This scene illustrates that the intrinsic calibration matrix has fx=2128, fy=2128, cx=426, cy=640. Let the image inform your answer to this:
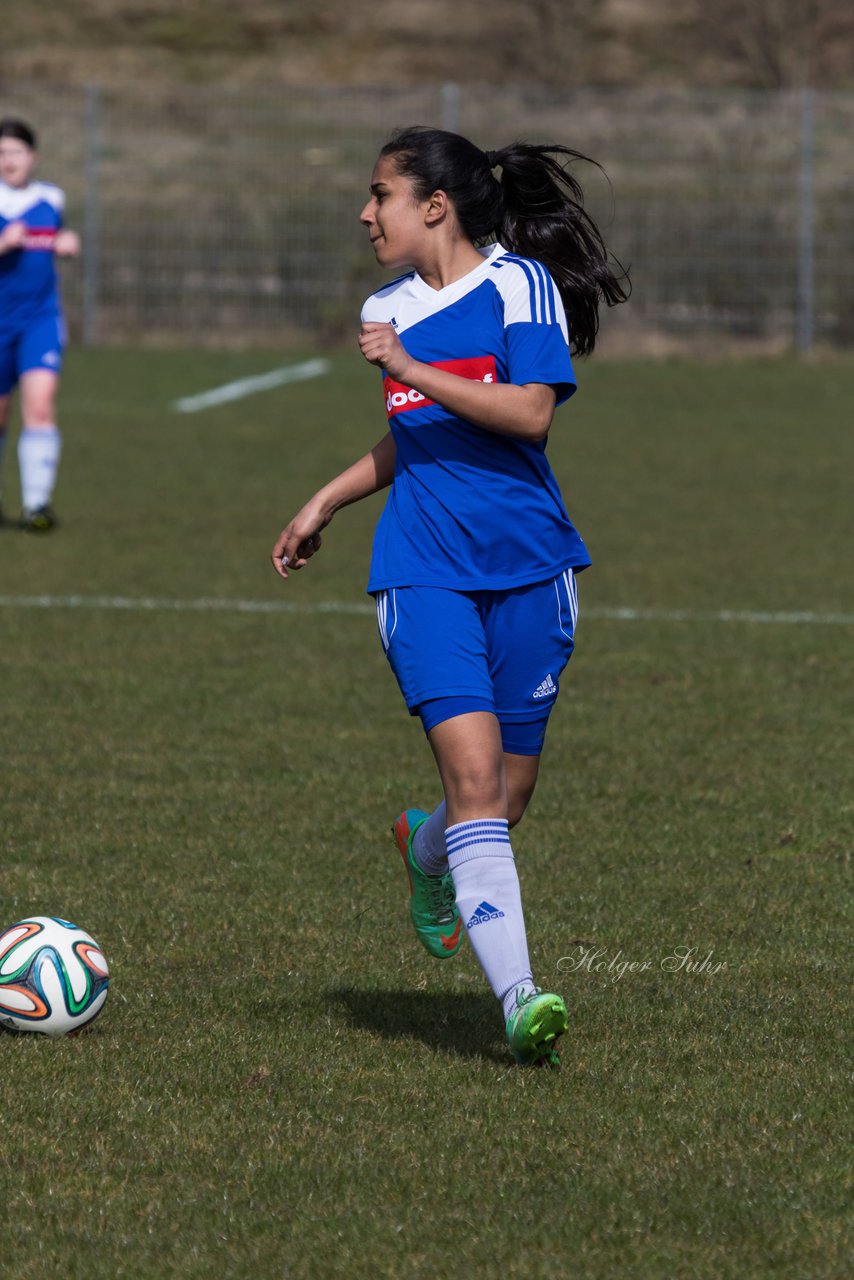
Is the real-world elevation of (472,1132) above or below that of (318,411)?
above

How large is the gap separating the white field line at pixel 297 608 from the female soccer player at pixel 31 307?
215 cm

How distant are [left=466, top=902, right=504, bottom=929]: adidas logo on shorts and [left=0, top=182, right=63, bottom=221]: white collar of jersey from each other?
9131 mm

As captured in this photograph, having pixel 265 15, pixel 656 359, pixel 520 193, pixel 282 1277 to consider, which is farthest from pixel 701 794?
pixel 265 15

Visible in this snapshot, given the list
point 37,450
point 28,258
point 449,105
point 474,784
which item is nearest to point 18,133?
point 28,258

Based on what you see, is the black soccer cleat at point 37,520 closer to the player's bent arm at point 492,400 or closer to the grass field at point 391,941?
the grass field at point 391,941

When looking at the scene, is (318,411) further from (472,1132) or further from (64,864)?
(472,1132)

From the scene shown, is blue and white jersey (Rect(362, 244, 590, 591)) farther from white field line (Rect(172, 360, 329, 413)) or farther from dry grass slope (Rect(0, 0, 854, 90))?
dry grass slope (Rect(0, 0, 854, 90))

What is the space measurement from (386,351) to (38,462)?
8753 millimetres

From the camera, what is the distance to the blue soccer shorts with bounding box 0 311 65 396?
1262 centimetres

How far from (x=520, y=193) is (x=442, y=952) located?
1718 millimetres

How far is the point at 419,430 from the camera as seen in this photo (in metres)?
4.52

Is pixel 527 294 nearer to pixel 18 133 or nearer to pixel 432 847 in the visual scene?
pixel 432 847

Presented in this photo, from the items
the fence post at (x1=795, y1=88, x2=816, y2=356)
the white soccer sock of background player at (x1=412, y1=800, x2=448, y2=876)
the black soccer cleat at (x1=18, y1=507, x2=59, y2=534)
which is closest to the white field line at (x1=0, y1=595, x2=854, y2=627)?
the black soccer cleat at (x1=18, y1=507, x2=59, y2=534)

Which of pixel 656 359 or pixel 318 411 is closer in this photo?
pixel 318 411
